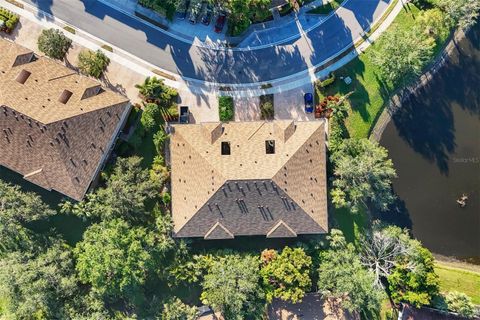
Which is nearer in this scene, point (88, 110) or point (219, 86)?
point (88, 110)

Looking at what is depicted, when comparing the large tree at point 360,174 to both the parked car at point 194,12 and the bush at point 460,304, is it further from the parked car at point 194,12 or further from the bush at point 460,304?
the parked car at point 194,12

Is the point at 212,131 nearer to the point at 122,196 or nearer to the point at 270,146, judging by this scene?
the point at 270,146

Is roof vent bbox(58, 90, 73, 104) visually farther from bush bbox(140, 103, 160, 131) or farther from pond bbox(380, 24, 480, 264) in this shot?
→ pond bbox(380, 24, 480, 264)

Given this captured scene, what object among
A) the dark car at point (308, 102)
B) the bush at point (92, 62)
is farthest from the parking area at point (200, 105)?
the dark car at point (308, 102)

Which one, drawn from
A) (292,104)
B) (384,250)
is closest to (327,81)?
(292,104)

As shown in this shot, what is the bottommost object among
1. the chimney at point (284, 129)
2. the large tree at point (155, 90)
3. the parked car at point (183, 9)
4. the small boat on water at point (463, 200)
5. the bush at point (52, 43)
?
the small boat on water at point (463, 200)

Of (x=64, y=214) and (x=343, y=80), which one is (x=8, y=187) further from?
(x=343, y=80)

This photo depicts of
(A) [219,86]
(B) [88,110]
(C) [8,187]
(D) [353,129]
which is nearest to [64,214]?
(C) [8,187]
